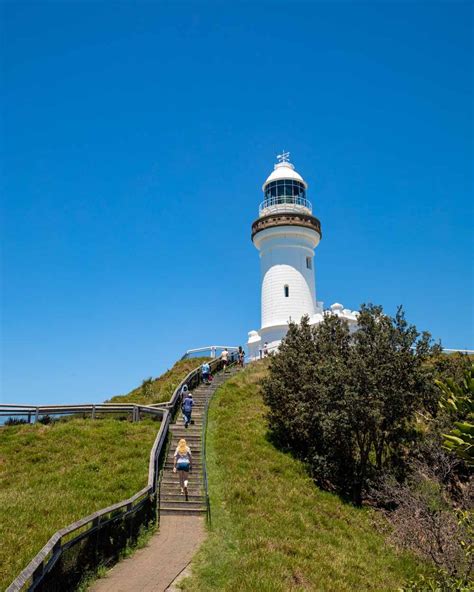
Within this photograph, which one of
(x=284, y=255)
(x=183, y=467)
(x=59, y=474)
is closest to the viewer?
(x=183, y=467)

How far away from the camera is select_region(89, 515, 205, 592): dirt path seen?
9180 millimetres

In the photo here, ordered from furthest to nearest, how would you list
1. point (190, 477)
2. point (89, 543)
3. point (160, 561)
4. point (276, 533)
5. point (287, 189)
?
point (287, 189)
point (190, 477)
point (276, 533)
point (160, 561)
point (89, 543)

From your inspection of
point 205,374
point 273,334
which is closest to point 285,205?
point 273,334

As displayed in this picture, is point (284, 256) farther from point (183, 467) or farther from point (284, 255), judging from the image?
point (183, 467)

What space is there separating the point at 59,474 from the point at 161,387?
1541 centimetres

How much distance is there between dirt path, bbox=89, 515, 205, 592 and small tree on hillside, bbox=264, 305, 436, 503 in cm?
673

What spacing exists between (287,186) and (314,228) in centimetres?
417

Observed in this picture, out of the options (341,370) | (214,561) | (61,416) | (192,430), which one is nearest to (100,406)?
(61,416)

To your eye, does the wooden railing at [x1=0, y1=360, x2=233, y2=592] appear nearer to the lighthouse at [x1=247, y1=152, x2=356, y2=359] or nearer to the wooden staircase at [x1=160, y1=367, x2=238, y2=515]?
the wooden staircase at [x1=160, y1=367, x2=238, y2=515]

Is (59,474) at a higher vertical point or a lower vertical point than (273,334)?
lower

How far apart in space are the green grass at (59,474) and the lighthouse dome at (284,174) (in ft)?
87.7

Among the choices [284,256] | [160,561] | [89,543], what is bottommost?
[160,561]

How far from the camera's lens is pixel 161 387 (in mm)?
30781

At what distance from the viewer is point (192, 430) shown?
67.3 feet
